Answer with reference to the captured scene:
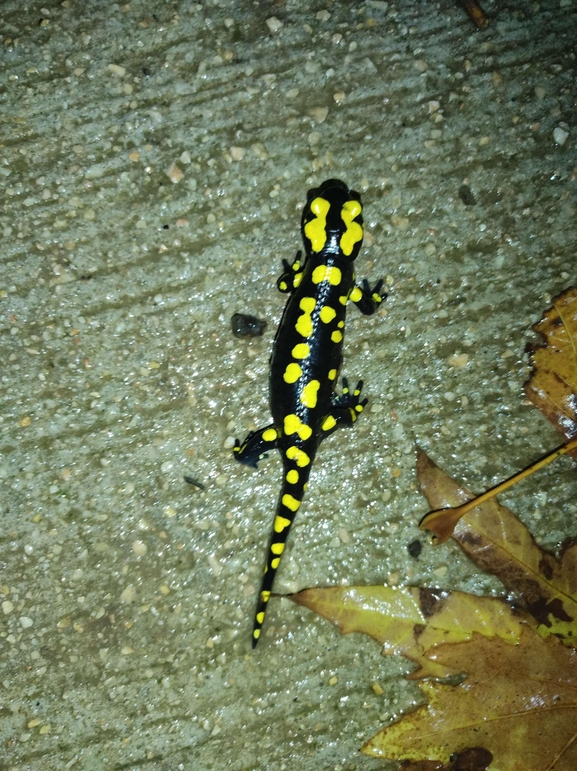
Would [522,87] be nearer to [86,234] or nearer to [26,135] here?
[86,234]

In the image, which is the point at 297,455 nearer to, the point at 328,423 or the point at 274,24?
the point at 328,423

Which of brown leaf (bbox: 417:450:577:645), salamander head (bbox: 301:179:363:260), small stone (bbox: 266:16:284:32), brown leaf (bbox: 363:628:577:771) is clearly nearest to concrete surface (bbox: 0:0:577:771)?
small stone (bbox: 266:16:284:32)

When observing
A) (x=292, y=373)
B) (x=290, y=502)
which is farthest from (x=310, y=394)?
(x=290, y=502)

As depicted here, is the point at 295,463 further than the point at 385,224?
No

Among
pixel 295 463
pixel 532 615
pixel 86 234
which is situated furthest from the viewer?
pixel 86 234

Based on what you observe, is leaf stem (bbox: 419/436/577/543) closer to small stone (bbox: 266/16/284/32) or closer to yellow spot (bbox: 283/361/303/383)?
yellow spot (bbox: 283/361/303/383)

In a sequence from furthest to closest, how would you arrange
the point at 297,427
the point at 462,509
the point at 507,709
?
the point at 297,427
the point at 462,509
the point at 507,709

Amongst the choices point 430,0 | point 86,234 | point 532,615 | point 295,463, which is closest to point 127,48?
point 86,234
